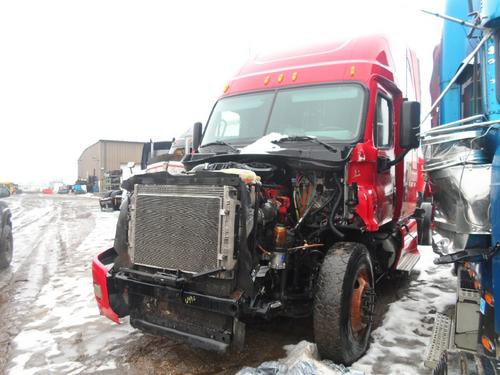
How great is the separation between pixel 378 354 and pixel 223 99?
3401mm

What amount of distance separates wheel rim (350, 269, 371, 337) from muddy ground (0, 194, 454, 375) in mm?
274

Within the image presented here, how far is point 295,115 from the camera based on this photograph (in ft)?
15.2

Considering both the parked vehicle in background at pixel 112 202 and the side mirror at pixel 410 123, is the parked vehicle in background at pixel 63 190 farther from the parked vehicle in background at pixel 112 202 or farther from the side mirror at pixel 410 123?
the side mirror at pixel 410 123

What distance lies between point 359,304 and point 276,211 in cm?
116

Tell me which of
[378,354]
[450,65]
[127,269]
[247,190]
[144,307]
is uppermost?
[450,65]

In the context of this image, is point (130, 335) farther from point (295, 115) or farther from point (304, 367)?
point (295, 115)

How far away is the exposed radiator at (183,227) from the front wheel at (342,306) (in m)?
0.88

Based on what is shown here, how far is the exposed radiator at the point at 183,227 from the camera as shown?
331cm

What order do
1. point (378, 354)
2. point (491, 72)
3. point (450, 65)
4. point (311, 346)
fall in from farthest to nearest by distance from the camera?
point (450, 65)
point (378, 354)
point (311, 346)
point (491, 72)

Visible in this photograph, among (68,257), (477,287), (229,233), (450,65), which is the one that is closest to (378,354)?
(477,287)

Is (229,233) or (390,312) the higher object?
(229,233)

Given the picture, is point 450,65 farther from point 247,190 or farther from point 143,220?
point 143,220

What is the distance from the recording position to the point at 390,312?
5.12 metres

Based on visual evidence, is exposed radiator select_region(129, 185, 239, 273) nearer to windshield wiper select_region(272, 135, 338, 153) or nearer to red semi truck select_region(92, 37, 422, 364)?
red semi truck select_region(92, 37, 422, 364)
